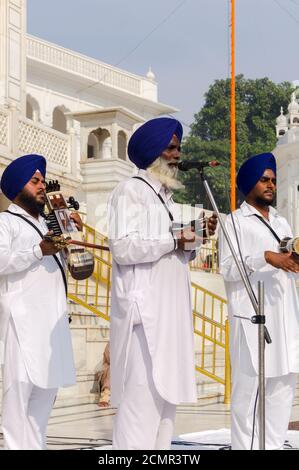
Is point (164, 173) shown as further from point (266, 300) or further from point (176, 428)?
point (176, 428)

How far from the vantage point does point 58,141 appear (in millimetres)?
16688

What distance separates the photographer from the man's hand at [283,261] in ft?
17.3

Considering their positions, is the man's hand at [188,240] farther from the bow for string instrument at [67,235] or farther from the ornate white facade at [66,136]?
the ornate white facade at [66,136]

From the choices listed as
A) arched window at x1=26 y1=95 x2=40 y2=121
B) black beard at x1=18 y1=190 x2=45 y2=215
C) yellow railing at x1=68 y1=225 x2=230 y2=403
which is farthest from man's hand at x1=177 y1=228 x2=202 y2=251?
arched window at x1=26 y1=95 x2=40 y2=121

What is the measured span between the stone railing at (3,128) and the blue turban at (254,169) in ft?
31.1

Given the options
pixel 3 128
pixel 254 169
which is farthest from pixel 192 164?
pixel 3 128

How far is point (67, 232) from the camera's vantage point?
5227 mm

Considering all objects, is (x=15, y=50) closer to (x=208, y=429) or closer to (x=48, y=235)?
(x=208, y=429)

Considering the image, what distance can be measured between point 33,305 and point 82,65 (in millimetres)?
29385

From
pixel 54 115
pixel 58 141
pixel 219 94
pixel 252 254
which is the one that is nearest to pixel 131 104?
pixel 54 115

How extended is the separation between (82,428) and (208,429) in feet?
3.50

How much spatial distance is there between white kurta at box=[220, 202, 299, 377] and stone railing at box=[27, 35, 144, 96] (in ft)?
87.6

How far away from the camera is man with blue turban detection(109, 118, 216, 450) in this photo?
187 inches

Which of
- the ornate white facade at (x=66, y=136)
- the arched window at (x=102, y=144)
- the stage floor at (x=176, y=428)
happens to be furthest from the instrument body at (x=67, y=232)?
the arched window at (x=102, y=144)
